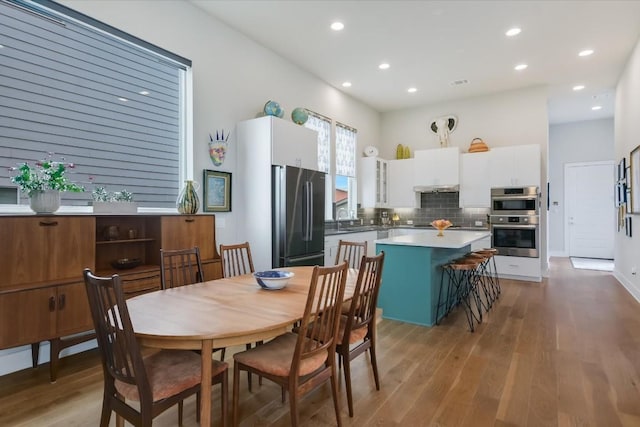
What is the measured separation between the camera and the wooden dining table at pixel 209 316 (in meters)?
1.47

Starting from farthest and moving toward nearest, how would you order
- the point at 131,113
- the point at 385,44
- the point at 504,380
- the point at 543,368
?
the point at 385,44 < the point at 131,113 < the point at 543,368 < the point at 504,380

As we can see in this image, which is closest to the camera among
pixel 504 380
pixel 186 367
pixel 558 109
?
pixel 186 367

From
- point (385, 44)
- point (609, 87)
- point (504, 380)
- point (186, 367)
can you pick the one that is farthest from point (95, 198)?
point (609, 87)

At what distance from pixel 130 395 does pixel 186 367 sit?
Result: 0.86ft

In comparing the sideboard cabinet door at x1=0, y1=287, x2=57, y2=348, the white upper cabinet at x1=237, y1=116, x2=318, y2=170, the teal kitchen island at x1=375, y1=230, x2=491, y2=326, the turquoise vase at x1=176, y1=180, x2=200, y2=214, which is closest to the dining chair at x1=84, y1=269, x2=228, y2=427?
the sideboard cabinet door at x1=0, y1=287, x2=57, y2=348

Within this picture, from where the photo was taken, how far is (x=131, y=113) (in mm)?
3438

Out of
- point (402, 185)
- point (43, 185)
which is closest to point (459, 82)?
point (402, 185)

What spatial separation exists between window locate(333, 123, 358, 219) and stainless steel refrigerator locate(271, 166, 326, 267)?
1.85m

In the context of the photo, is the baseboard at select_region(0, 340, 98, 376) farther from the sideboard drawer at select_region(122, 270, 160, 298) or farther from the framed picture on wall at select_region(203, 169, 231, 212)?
the framed picture on wall at select_region(203, 169, 231, 212)

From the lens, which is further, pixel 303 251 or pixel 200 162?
pixel 303 251

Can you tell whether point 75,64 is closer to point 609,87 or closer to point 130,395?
point 130,395

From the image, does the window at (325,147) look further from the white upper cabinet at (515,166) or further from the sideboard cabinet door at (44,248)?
the sideboard cabinet door at (44,248)

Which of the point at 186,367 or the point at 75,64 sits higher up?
the point at 75,64

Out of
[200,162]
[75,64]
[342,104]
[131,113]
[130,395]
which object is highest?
[342,104]
